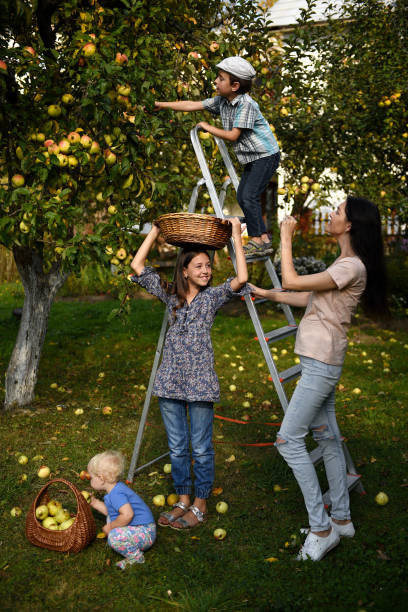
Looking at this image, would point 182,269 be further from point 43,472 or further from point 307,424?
point 43,472

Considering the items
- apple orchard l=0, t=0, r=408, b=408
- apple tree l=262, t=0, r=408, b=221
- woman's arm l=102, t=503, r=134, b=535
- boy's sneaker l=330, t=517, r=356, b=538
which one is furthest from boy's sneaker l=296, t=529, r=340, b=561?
apple tree l=262, t=0, r=408, b=221

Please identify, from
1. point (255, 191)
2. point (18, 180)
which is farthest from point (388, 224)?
point (18, 180)

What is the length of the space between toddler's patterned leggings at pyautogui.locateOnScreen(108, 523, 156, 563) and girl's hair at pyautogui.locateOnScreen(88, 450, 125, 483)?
0.87 ft

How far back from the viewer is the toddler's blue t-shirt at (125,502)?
304 centimetres

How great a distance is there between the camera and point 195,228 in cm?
314

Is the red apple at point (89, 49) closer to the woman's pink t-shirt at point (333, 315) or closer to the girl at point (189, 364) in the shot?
the girl at point (189, 364)

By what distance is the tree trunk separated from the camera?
5262 mm

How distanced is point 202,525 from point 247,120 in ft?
8.18

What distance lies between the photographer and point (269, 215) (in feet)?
32.5

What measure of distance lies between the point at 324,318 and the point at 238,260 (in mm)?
568

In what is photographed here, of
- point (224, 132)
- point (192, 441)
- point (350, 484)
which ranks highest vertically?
point (224, 132)

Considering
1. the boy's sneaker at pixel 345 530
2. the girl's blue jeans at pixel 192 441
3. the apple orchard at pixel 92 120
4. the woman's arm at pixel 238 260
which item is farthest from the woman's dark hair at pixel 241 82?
the boy's sneaker at pixel 345 530

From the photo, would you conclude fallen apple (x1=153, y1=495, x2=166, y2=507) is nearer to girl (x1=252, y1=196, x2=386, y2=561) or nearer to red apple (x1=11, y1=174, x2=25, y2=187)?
girl (x1=252, y1=196, x2=386, y2=561)

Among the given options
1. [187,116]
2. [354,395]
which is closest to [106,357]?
[354,395]
